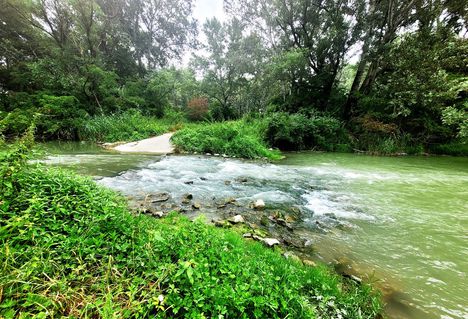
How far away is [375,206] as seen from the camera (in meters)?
4.98

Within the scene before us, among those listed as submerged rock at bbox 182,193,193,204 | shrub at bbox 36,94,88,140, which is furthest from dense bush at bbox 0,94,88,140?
submerged rock at bbox 182,193,193,204

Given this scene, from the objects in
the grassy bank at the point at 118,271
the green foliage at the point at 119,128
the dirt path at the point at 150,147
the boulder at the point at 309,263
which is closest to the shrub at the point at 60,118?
the green foliage at the point at 119,128

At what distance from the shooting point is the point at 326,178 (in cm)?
723

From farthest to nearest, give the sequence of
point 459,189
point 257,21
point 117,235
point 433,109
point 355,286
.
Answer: point 257,21 < point 433,109 < point 459,189 < point 355,286 < point 117,235

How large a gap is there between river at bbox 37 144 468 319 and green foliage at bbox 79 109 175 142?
7.01 metres

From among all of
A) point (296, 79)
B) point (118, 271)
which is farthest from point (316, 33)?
point (118, 271)

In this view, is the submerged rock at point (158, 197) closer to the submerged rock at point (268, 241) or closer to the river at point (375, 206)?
the river at point (375, 206)

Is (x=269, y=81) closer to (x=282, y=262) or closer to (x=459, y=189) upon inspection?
(x=459, y=189)

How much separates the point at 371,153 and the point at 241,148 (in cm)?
841

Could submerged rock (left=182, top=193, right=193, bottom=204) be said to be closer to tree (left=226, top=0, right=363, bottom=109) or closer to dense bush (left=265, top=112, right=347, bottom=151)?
dense bush (left=265, top=112, right=347, bottom=151)

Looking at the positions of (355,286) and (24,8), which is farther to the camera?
(24,8)

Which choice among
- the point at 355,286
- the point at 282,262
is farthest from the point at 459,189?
the point at 282,262

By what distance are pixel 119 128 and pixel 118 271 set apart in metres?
15.3

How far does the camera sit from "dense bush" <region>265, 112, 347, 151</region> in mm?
13500
